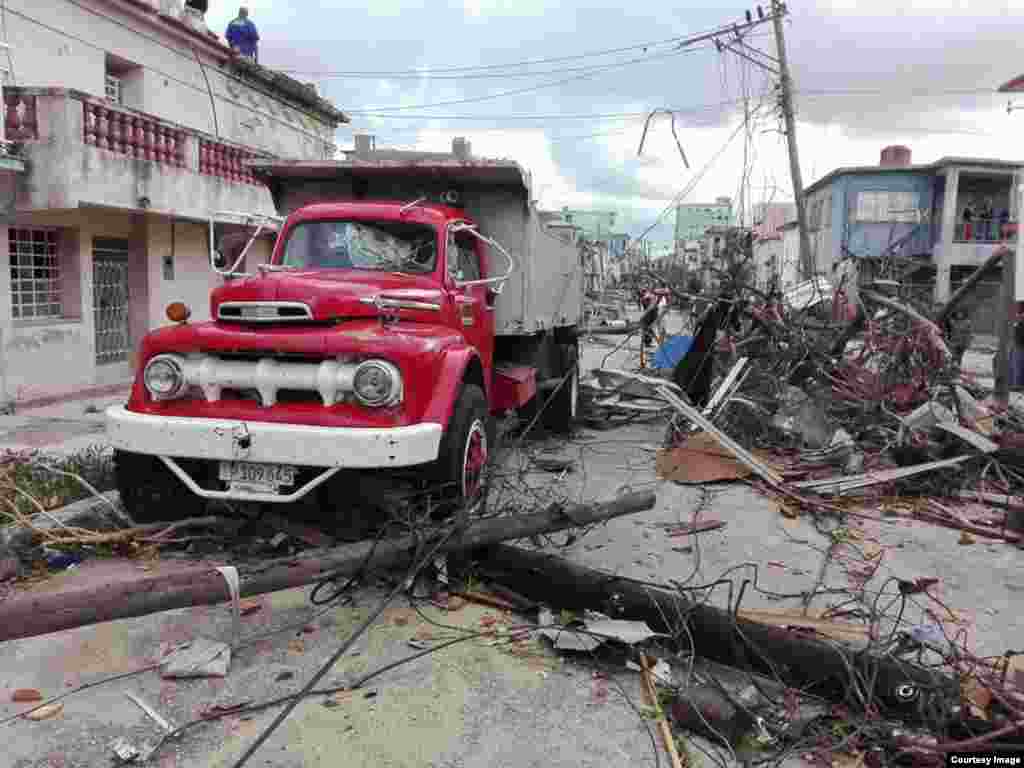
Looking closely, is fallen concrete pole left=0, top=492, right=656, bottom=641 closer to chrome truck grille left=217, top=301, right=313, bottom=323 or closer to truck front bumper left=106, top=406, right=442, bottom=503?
truck front bumper left=106, top=406, right=442, bottom=503

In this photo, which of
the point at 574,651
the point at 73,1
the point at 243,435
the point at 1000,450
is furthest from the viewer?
the point at 73,1

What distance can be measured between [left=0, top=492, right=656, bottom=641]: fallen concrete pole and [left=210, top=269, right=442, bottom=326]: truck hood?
4.71 ft

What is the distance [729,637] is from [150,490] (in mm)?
3526

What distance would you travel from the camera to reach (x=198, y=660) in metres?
3.65

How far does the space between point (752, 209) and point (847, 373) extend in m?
4.21

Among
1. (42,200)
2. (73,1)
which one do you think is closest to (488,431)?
(42,200)

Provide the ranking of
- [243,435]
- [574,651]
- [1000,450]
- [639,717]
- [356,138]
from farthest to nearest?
[356,138], [1000,450], [243,435], [574,651], [639,717]

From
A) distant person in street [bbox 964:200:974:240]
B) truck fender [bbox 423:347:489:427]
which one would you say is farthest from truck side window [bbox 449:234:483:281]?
distant person in street [bbox 964:200:974:240]

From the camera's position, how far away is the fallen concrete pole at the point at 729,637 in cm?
327

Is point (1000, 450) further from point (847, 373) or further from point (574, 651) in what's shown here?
point (574, 651)

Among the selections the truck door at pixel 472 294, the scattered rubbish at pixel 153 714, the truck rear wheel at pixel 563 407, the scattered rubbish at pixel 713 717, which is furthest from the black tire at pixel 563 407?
the scattered rubbish at pixel 153 714

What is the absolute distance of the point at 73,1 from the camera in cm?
1202

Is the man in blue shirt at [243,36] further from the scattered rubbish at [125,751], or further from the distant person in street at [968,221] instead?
the distant person in street at [968,221]

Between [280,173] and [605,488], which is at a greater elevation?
[280,173]
